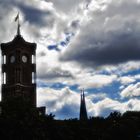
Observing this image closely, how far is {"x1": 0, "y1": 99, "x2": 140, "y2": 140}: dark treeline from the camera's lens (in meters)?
111

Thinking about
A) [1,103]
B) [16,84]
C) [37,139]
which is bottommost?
[37,139]

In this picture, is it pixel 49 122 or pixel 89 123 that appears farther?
pixel 89 123

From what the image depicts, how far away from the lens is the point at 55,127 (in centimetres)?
12300

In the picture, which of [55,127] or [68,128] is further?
[68,128]

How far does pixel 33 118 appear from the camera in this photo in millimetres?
114438

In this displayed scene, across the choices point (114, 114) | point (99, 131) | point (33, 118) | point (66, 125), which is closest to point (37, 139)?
point (33, 118)

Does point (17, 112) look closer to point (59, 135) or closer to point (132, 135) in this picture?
point (59, 135)

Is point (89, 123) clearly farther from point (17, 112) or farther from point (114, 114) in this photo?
point (17, 112)

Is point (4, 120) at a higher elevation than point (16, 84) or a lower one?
lower

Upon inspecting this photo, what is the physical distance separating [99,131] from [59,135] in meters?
18.9

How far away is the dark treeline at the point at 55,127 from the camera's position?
11138 cm

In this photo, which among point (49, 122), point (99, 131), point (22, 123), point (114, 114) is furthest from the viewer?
point (114, 114)

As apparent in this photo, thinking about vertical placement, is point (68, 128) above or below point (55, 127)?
above

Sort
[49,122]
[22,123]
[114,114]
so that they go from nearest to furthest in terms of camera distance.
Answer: [22,123]
[49,122]
[114,114]
